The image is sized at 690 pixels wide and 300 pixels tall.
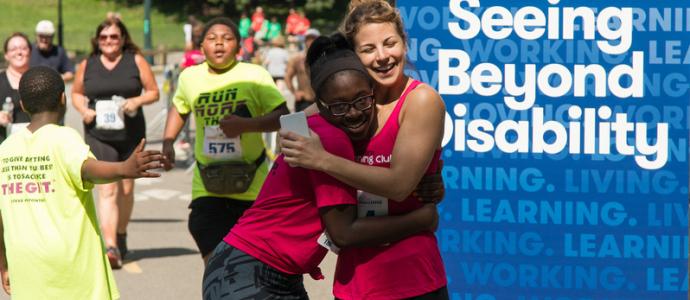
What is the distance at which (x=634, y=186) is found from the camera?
592 centimetres

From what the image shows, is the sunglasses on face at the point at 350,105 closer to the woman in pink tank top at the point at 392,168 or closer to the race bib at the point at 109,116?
the woman in pink tank top at the point at 392,168

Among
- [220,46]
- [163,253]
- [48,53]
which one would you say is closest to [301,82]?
[48,53]

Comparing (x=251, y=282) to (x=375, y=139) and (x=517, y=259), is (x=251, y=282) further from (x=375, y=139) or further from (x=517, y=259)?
(x=517, y=259)

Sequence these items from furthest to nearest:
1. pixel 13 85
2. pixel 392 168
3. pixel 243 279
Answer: pixel 13 85 → pixel 243 279 → pixel 392 168

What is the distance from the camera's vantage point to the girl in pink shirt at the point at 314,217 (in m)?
3.99

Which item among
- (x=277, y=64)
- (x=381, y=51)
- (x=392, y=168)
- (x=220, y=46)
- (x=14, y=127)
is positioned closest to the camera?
(x=392, y=168)

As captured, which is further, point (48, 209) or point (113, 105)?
point (113, 105)

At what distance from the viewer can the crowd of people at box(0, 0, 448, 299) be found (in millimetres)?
4031

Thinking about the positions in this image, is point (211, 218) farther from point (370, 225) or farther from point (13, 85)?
point (13, 85)

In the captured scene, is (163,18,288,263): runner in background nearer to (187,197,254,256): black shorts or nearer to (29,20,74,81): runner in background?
(187,197,254,256): black shorts

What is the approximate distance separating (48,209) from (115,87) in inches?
177

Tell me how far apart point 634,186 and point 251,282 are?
2334 mm

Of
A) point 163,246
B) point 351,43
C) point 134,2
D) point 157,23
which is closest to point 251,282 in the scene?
point 351,43

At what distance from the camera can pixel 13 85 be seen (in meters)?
9.74
